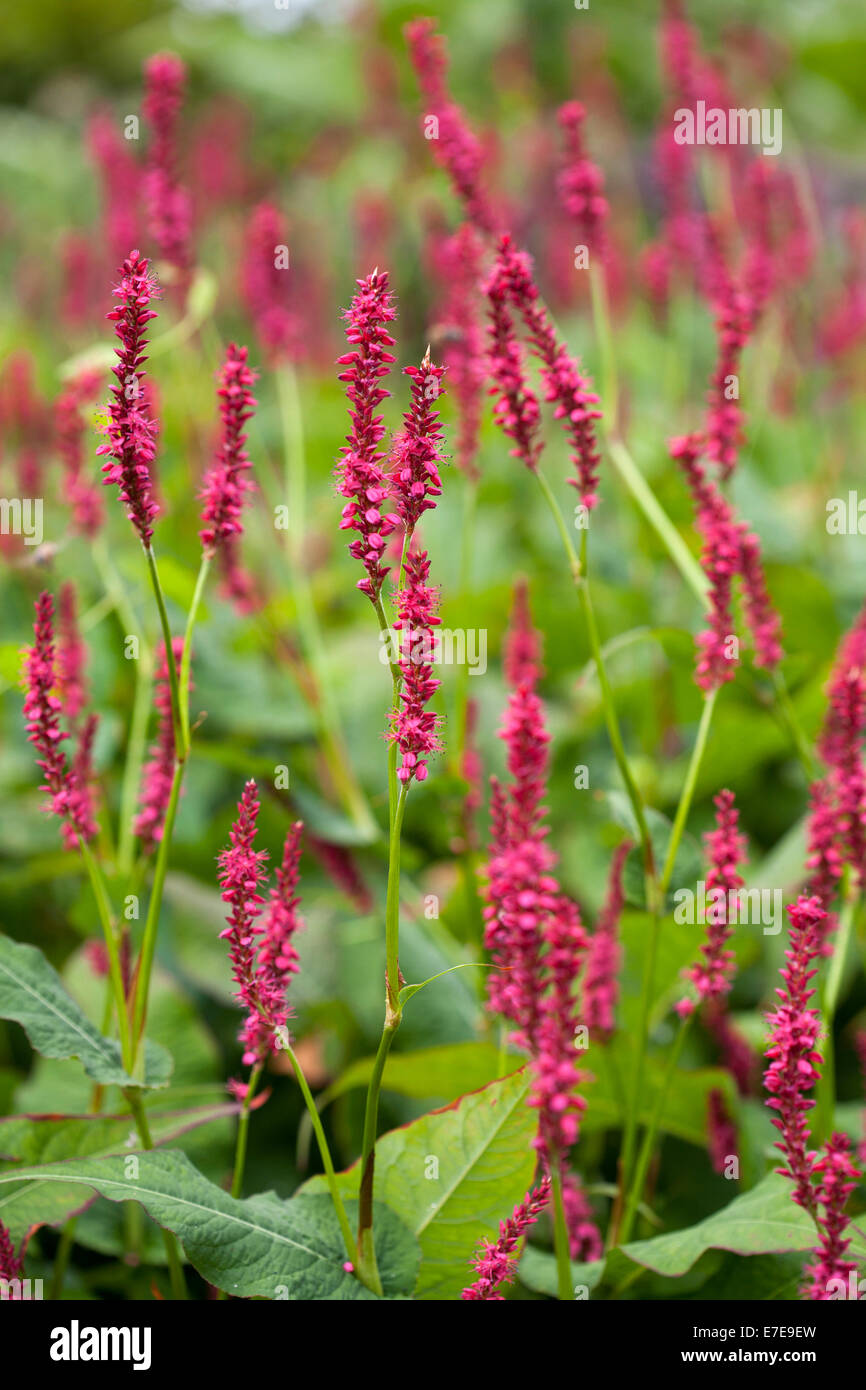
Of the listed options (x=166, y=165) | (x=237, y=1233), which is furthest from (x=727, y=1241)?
(x=166, y=165)

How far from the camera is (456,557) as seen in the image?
9.75 ft

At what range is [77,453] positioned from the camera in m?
1.84

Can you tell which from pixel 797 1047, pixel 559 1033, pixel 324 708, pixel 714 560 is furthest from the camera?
pixel 324 708

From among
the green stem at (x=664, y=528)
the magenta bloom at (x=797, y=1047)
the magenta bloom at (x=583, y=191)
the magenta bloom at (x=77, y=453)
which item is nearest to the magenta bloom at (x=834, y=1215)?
the magenta bloom at (x=797, y=1047)

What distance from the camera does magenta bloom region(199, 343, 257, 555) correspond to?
1098 millimetres

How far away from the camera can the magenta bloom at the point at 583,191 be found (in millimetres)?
1597

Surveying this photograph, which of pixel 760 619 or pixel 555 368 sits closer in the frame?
pixel 555 368

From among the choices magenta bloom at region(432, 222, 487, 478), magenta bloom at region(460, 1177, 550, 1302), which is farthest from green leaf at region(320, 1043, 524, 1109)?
magenta bloom at region(432, 222, 487, 478)

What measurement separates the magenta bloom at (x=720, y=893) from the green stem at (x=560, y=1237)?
25 cm

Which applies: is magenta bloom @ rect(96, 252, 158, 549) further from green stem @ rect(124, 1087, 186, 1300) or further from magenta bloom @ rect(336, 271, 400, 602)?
green stem @ rect(124, 1087, 186, 1300)

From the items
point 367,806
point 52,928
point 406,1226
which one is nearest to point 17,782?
point 52,928

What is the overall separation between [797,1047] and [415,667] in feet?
1.42

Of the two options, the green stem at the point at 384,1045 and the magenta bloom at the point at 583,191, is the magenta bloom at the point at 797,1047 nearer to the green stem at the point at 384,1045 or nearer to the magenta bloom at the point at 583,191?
the green stem at the point at 384,1045

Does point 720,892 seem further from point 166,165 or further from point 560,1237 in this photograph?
point 166,165
